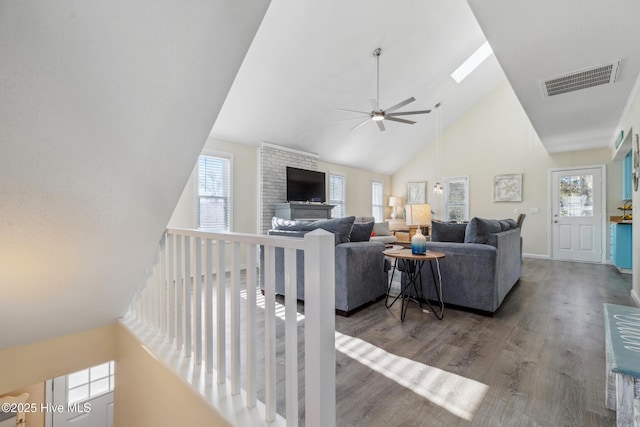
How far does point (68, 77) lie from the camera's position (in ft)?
2.93

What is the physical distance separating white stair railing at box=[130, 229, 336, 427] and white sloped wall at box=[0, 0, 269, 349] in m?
0.36

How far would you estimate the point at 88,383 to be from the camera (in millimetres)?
3455

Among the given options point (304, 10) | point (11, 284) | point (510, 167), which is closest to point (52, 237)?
point (11, 284)

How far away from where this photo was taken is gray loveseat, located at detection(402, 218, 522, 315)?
280cm

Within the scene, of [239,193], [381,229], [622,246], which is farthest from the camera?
[381,229]

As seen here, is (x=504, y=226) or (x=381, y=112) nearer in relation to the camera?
(x=504, y=226)

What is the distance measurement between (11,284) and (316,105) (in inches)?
173

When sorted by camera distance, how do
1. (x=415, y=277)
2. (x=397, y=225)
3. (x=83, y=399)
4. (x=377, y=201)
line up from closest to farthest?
(x=415, y=277)
(x=83, y=399)
(x=397, y=225)
(x=377, y=201)

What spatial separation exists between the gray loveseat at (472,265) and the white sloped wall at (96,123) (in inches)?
107

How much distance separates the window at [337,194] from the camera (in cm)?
705

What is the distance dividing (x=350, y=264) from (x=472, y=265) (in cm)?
127

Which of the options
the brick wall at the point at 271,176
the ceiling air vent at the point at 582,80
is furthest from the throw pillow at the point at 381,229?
the ceiling air vent at the point at 582,80

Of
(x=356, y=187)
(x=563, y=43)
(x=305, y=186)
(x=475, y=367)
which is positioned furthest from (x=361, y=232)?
(x=356, y=187)

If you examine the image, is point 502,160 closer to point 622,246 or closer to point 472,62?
point 472,62
